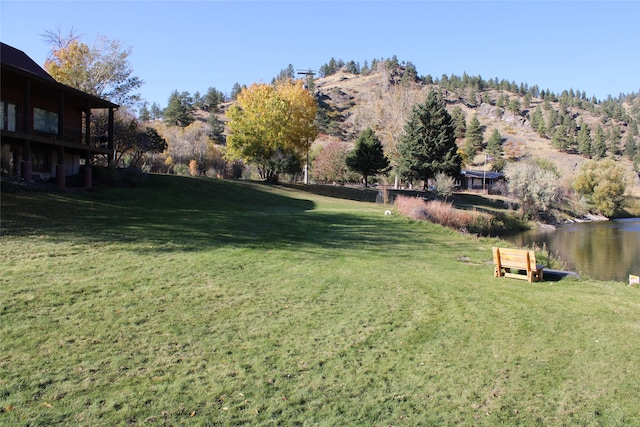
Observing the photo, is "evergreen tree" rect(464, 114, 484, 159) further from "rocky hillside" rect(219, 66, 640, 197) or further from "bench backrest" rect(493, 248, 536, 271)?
"bench backrest" rect(493, 248, 536, 271)

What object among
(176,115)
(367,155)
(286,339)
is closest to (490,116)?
(176,115)

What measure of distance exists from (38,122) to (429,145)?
3601 centimetres

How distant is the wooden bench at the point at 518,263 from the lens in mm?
10930

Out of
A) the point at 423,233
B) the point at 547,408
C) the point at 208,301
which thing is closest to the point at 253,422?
the point at 547,408

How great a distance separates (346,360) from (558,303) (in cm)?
521

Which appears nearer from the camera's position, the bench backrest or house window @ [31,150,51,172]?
the bench backrest

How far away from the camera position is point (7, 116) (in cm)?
2175

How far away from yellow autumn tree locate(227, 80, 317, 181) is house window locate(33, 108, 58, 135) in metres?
18.0

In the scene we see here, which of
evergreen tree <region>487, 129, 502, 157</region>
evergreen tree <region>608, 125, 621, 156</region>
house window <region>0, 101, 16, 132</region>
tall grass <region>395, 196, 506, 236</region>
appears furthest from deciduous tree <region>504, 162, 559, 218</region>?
evergreen tree <region>608, 125, 621, 156</region>

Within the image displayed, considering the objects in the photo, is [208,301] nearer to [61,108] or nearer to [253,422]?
[253,422]

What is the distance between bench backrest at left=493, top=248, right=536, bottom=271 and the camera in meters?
10.9

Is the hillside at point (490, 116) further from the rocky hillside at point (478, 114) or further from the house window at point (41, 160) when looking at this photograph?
the house window at point (41, 160)

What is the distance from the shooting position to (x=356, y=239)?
1564 centimetres

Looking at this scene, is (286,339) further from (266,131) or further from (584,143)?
(584,143)
